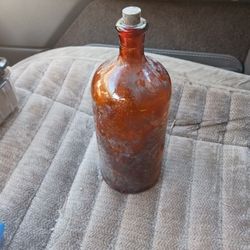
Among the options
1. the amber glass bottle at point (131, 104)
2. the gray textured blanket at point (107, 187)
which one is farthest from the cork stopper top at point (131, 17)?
the gray textured blanket at point (107, 187)

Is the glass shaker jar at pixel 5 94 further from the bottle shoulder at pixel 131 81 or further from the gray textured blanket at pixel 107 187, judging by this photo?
the bottle shoulder at pixel 131 81

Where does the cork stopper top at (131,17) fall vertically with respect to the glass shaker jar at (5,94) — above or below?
above

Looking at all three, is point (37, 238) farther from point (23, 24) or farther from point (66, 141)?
point (23, 24)

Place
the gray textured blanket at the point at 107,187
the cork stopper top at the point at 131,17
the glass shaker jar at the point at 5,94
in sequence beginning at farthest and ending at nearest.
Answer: the glass shaker jar at the point at 5,94, the gray textured blanket at the point at 107,187, the cork stopper top at the point at 131,17

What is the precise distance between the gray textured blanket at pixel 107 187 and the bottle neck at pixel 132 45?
234 millimetres

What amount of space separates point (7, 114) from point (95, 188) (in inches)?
9.8

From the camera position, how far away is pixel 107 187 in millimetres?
669

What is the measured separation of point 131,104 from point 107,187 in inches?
7.2

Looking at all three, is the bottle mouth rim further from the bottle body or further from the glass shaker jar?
the glass shaker jar

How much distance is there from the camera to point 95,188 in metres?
0.67

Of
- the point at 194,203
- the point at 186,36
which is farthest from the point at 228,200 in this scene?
the point at 186,36

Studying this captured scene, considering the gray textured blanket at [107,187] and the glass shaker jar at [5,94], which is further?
the glass shaker jar at [5,94]

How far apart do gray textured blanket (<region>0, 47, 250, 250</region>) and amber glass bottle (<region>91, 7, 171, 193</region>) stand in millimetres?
71

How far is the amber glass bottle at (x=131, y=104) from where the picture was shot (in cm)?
53
